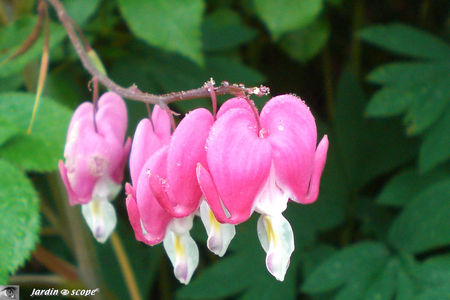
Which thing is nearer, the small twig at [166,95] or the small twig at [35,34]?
the small twig at [166,95]

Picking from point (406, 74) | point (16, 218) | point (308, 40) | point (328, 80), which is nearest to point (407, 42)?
point (406, 74)

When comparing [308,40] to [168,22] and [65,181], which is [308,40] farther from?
[65,181]

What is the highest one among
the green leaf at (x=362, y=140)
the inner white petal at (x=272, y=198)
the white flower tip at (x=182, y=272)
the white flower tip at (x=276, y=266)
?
the inner white petal at (x=272, y=198)

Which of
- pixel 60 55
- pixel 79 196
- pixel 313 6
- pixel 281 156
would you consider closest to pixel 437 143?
pixel 313 6

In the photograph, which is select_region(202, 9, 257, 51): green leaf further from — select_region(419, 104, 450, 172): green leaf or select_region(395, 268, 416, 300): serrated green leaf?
select_region(395, 268, 416, 300): serrated green leaf

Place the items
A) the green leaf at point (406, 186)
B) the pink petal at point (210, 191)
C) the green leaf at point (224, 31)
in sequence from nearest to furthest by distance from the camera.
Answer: the pink petal at point (210, 191) → the green leaf at point (406, 186) → the green leaf at point (224, 31)

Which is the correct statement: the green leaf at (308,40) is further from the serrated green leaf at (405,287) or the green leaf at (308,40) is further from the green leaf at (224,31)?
the serrated green leaf at (405,287)

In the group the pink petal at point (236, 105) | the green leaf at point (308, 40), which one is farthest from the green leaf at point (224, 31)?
the pink petal at point (236, 105)
